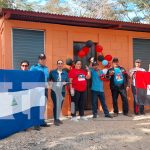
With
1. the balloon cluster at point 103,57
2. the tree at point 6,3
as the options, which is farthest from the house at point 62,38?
the tree at point 6,3

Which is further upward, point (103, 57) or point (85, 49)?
point (85, 49)

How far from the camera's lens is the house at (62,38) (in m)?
11.3

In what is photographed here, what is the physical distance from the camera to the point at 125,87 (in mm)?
12453

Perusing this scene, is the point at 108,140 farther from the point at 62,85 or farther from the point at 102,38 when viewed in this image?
the point at 102,38

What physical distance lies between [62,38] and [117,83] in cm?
229

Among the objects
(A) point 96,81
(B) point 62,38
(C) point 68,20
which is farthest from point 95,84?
(C) point 68,20

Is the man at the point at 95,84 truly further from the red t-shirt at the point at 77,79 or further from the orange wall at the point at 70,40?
the orange wall at the point at 70,40

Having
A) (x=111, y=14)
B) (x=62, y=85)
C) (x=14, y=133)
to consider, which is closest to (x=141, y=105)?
(x=62, y=85)

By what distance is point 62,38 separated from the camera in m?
12.4

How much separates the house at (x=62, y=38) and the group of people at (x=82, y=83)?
843 millimetres

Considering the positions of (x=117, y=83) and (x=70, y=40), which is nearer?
(x=117, y=83)

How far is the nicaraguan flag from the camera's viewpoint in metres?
11.9

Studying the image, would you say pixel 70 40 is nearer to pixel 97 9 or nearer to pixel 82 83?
pixel 82 83

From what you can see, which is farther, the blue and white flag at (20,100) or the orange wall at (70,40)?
the orange wall at (70,40)
